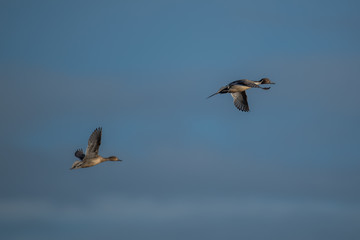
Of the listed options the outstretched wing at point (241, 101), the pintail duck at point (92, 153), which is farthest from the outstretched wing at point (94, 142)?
the outstretched wing at point (241, 101)

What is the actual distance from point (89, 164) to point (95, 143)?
1472 millimetres

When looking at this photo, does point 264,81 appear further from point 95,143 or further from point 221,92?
point 95,143

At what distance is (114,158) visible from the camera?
47.5 m

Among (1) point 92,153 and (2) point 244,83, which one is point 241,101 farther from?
(1) point 92,153

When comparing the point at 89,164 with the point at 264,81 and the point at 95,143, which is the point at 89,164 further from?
the point at 264,81

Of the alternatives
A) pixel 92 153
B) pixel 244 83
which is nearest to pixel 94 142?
pixel 92 153

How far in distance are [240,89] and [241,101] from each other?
1639 mm

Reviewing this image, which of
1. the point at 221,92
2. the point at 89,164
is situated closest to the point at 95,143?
the point at 89,164

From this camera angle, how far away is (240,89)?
2099 inches

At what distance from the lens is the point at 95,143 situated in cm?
4581

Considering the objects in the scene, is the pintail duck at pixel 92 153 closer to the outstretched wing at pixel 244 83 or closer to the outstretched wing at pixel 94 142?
the outstretched wing at pixel 94 142

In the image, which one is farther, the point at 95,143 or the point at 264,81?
the point at 264,81

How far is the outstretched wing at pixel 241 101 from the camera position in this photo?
54.5 m

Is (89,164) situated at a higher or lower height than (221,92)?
lower
